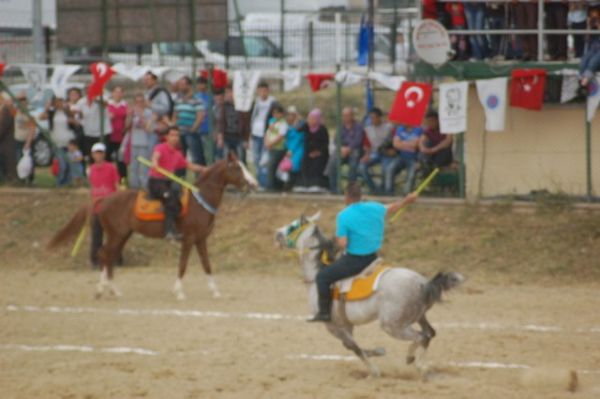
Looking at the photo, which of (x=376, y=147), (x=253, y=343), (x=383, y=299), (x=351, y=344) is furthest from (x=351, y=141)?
(x=383, y=299)

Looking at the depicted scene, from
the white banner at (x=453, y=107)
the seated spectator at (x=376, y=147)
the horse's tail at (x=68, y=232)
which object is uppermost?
the white banner at (x=453, y=107)

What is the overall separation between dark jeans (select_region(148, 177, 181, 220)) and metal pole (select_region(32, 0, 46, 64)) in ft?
36.6

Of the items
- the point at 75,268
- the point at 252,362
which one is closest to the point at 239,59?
the point at 75,268

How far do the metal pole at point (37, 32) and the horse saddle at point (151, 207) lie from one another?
431 inches

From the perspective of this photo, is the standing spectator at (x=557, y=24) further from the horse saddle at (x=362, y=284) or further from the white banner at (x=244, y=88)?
the horse saddle at (x=362, y=284)

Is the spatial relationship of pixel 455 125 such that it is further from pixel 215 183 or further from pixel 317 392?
pixel 317 392

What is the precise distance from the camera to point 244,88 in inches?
1023

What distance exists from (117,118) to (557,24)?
884cm

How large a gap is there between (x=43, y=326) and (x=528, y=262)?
8499mm

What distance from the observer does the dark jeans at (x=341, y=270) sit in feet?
47.9

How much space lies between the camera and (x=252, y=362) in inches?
622

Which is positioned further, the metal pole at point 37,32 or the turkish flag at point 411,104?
the metal pole at point 37,32

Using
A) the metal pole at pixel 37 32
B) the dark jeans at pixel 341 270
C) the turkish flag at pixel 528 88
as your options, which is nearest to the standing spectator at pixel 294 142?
the turkish flag at pixel 528 88

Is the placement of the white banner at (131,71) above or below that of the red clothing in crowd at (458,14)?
below
